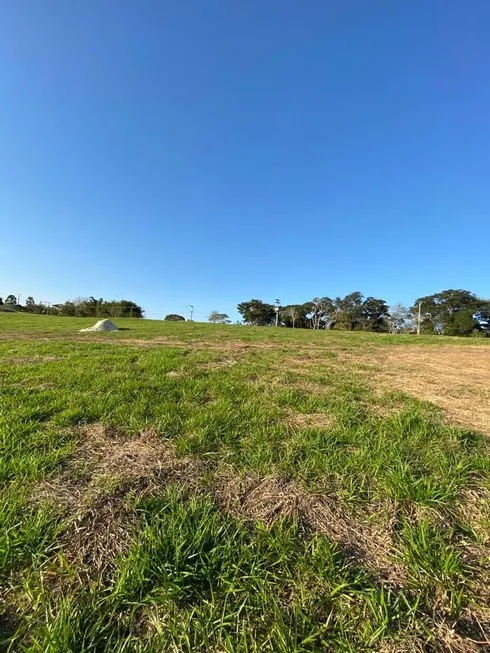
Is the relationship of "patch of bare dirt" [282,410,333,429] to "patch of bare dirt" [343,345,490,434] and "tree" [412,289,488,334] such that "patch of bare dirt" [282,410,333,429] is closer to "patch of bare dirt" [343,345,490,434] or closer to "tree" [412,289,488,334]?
"patch of bare dirt" [343,345,490,434]

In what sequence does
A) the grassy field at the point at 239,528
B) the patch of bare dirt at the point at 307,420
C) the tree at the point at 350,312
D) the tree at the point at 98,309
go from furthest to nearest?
the tree at the point at 350,312
the tree at the point at 98,309
the patch of bare dirt at the point at 307,420
the grassy field at the point at 239,528

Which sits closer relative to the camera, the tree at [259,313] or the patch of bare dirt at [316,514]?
the patch of bare dirt at [316,514]

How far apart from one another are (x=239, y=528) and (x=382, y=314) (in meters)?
80.5

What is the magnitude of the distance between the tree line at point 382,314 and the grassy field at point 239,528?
60757mm

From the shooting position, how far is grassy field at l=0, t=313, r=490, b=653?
3.76 ft

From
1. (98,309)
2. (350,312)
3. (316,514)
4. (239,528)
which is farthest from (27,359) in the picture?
(350,312)

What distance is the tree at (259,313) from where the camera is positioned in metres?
82.6

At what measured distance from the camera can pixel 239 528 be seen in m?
1.63

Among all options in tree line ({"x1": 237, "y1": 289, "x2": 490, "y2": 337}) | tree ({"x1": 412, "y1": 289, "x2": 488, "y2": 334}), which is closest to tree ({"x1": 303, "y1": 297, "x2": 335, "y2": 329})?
tree line ({"x1": 237, "y1": 289, "x2": 490, "y2": 337})

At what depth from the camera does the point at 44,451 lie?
2.35m

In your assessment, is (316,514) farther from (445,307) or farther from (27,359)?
(445,307)

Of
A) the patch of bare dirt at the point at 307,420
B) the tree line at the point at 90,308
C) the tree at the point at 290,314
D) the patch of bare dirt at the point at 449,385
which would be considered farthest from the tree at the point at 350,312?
the patch of bare dirt at the point at 307,420

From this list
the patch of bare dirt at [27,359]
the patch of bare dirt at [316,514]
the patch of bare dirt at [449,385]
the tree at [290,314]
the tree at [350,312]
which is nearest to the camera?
the patch of bare dirt at [316,514]

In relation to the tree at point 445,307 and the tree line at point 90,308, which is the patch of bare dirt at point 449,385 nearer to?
the tree line at point 90,308
